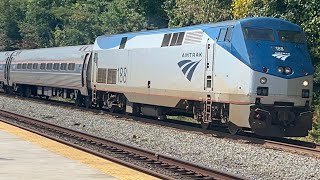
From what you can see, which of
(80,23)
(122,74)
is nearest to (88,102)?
(122,74)

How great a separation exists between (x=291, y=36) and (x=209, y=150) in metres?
5.31

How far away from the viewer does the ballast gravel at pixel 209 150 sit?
13.4 m

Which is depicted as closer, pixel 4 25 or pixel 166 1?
pixel 166 1

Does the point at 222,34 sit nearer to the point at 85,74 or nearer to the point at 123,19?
the point at 85,74

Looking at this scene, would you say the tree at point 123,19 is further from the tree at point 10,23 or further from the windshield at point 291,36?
the windshield at point 291,36

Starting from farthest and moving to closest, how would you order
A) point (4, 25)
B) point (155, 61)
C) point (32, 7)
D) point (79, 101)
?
point (4, 25) → point (32, 7) → point (79, 101) → point (155, 61)

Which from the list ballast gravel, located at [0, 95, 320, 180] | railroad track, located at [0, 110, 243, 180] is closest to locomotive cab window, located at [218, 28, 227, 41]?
ballast gravel, located at [0, 95, 320, 180]

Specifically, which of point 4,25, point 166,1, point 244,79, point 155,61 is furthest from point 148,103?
point 4,25

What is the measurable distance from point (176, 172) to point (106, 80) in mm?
15990

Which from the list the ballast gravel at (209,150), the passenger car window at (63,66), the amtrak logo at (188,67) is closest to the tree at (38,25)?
the passenger car window at (63,66)

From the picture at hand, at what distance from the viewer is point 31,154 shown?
14.2 metres

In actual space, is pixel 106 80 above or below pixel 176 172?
above

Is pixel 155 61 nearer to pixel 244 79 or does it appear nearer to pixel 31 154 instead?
pixel 244 79

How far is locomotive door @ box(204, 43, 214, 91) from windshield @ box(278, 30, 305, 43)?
2.22 m
